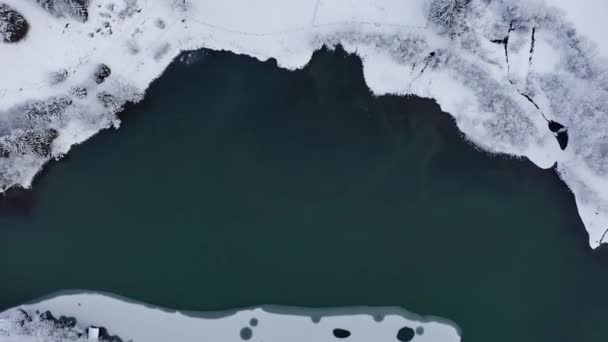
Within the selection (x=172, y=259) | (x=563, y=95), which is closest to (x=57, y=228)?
(x=172, y=259)

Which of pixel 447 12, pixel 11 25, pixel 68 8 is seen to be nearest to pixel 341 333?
pixel 447 12

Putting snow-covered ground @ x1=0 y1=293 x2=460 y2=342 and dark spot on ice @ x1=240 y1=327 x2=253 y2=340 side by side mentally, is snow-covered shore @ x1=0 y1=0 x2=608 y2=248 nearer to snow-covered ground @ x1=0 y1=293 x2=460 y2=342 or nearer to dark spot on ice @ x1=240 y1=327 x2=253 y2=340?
snow-covered ground @ x1=0 y1=293 x2=460 y2=342

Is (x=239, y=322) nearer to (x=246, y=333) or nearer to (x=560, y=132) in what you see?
(x=246, y=333)

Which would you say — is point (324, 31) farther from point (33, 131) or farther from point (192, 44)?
point (33, 131)

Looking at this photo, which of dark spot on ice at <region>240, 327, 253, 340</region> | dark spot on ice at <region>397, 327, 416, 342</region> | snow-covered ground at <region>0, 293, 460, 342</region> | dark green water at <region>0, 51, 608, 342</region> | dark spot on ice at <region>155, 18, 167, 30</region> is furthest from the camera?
dark spot on ice at <region>397, 327, 416, 342</region>

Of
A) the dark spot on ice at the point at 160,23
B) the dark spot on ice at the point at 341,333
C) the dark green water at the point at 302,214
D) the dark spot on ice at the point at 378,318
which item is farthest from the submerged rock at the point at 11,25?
the dark spot on ice at the point at 378,318

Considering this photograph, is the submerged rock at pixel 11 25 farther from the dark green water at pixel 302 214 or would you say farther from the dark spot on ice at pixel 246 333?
the dark spot on ice at pixel 246 333

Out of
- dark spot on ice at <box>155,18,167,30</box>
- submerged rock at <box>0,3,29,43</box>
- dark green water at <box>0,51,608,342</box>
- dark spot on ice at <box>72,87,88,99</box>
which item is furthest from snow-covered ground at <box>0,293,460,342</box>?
dark spot on ice at <box>155,18,167,30</box>

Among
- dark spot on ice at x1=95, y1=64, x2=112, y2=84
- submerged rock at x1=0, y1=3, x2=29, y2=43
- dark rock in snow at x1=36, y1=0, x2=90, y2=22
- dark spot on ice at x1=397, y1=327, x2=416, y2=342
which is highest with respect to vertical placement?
dark rock in snow at x1=36, y1=0, x2=90, y2=22
